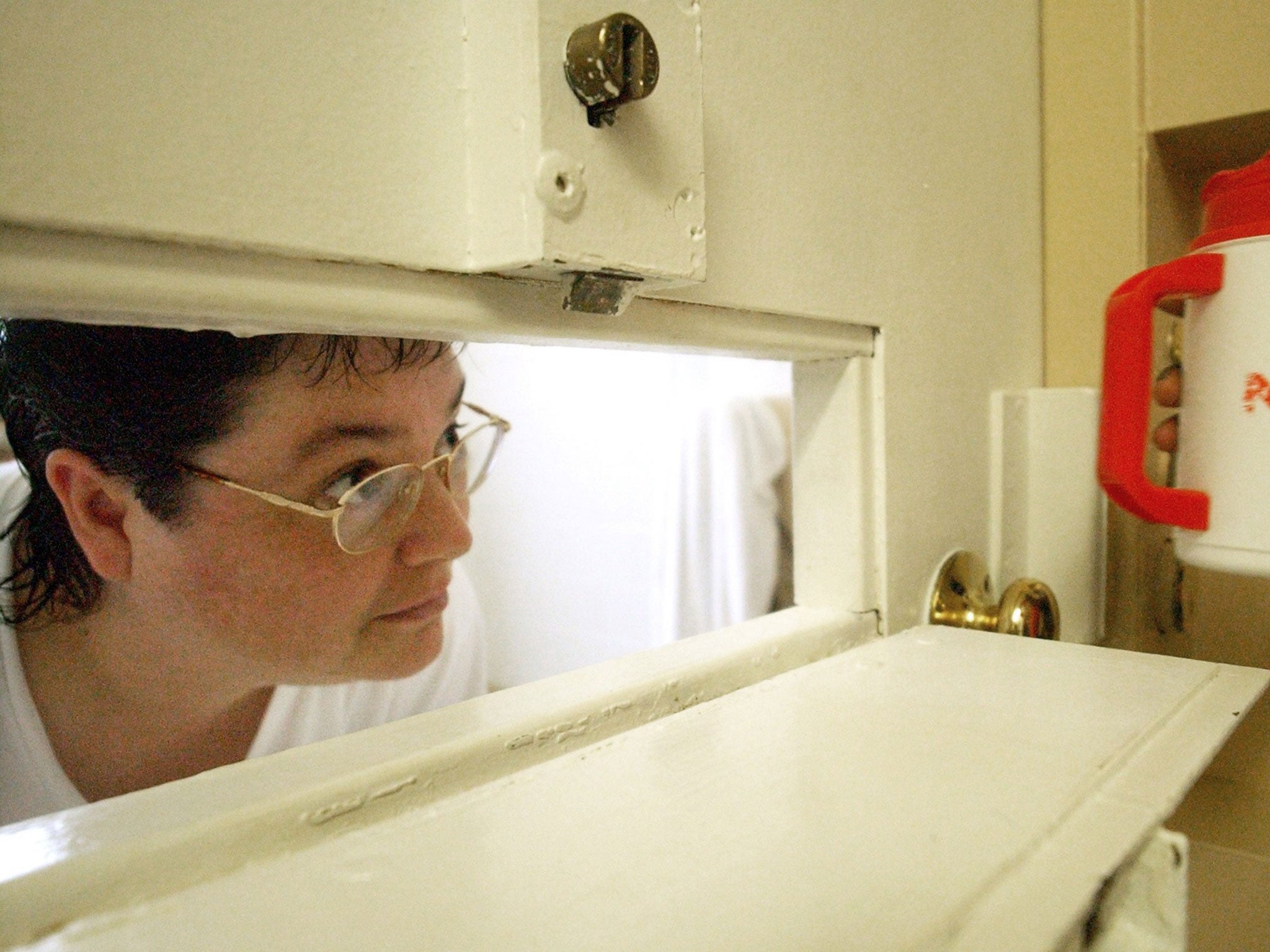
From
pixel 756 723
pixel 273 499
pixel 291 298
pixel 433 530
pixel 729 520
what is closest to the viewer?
pixel 291 298

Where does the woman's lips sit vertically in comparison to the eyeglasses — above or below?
below

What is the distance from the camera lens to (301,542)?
566 mm

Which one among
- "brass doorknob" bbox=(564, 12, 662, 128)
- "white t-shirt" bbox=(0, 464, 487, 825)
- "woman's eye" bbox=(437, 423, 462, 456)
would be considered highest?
"brass doorknob" bbox=(564, 12, 662, 128)

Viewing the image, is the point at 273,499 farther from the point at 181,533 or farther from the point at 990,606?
the point at 990,606

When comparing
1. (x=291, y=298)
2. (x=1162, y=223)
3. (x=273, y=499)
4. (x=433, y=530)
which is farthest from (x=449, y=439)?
(x=1162, y=223)

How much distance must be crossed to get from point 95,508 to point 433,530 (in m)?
0.25

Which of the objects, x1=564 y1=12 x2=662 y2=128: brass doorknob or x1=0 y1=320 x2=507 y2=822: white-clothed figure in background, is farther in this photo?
x1=0 y1=320 x2=507 y2=822: white-clothed figure in background

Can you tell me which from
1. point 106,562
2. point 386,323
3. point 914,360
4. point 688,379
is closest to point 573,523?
point 688,379

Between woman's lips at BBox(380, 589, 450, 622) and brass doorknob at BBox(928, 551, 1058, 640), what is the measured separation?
0.43 meters

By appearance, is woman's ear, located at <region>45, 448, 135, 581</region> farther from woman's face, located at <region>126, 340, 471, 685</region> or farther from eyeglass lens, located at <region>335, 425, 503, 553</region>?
eyeglass lens, located at <region>335, 425, 503, 553</region>

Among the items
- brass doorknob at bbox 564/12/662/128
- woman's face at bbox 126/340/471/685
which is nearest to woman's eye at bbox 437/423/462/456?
woman's face at bbox 126/340/471/685

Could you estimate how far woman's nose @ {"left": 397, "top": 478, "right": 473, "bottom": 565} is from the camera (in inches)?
25.9

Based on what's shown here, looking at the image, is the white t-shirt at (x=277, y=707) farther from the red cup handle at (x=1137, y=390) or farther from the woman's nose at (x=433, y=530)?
the red cup handle at (x=1137, y=390)

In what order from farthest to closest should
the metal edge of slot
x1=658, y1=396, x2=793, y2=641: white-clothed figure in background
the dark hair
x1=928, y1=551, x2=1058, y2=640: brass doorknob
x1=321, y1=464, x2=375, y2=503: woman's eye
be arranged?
1. x1=658, y1=396, x2=793, y2=641: white-clothed figure in background
2. x1=928, y1=551, x2=1058, y2=640: brass doorknob
3. x1=321, y1=464, x2=375, y2=503: woman's eye
4. the dark hair
5. the metal edge of slot
